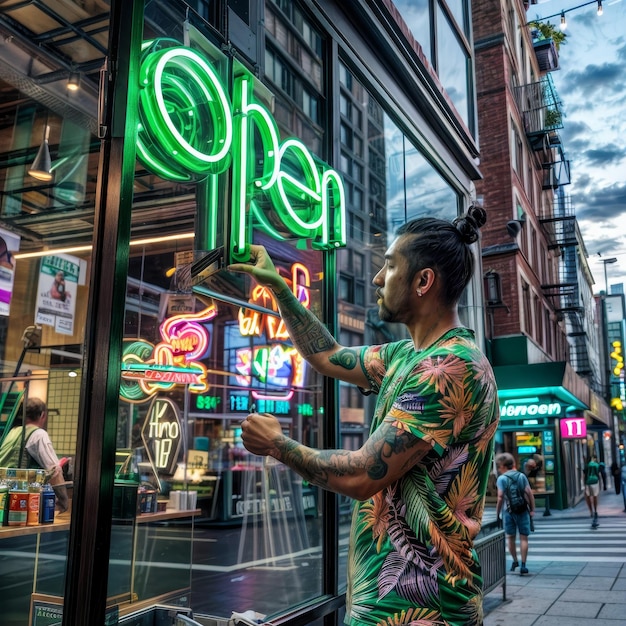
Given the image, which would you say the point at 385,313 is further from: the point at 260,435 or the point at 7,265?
the point at 7,265

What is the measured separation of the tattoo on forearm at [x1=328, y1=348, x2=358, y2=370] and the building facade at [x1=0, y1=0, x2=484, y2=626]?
2.95ft

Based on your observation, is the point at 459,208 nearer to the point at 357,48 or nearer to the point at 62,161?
the point at 357,48

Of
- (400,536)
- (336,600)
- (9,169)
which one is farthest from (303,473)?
(9,169)

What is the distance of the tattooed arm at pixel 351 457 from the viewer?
1.75 m

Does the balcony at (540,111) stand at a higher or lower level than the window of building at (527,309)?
higher

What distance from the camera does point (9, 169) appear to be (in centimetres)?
A: 608

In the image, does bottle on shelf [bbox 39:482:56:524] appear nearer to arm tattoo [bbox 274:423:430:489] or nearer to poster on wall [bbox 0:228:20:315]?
poster on wall [bbox 0:228:20:315]

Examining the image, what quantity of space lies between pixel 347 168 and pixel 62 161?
2732 mm

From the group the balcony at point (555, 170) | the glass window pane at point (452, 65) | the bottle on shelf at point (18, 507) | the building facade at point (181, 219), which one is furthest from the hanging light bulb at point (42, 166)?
the balcony at point (555, 170)

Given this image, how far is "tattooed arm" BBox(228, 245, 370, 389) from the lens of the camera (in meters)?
2.56

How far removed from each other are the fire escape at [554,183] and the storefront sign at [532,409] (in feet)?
23.7

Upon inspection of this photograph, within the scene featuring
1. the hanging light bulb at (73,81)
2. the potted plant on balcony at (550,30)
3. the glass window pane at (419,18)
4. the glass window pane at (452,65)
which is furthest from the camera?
the potted plant on balcony at (550,30)

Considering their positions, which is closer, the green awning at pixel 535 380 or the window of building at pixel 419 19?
the window of building at pixel 419 19

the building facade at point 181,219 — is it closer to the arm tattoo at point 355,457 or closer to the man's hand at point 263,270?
the man's hand at point 263,270
